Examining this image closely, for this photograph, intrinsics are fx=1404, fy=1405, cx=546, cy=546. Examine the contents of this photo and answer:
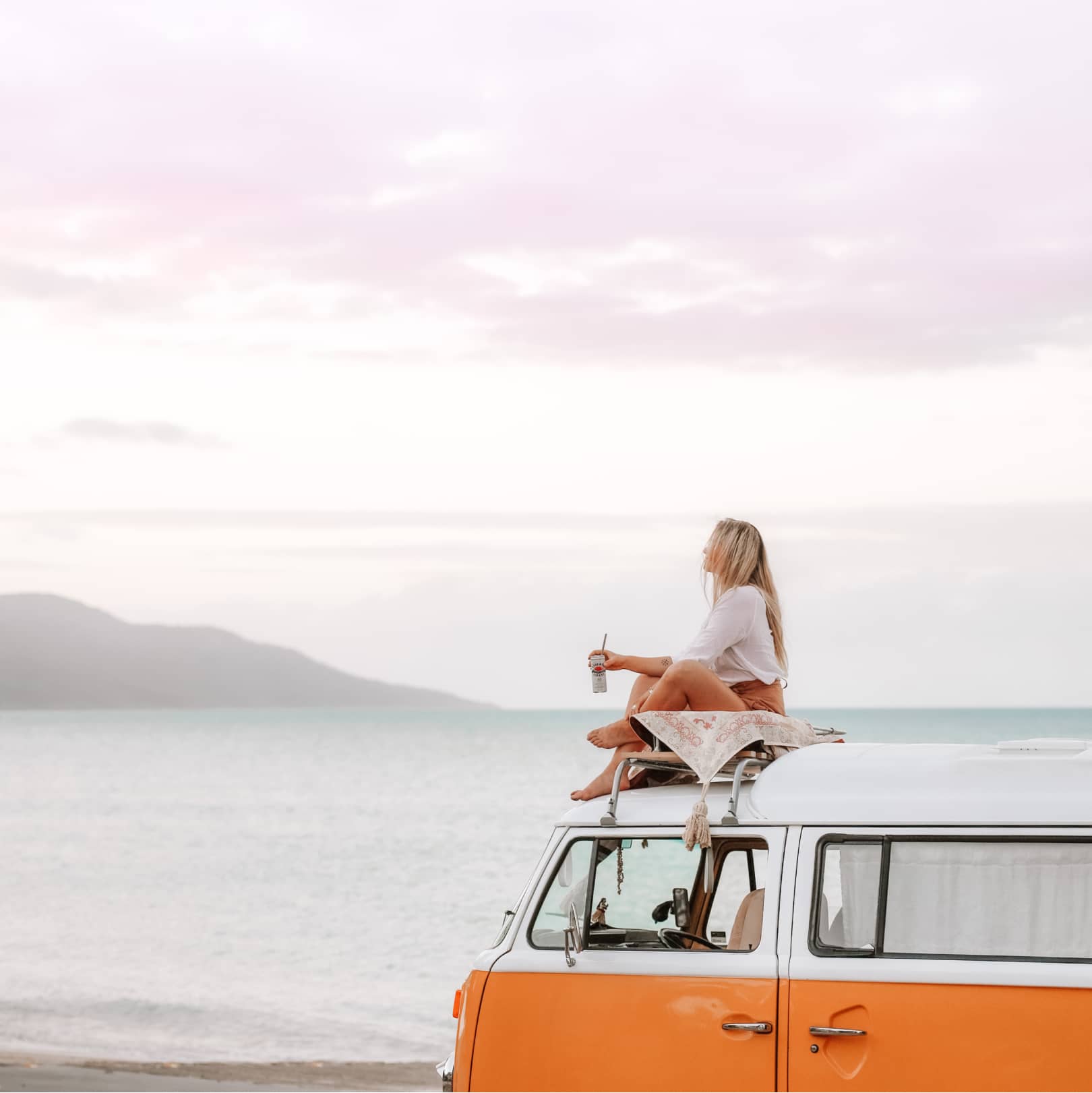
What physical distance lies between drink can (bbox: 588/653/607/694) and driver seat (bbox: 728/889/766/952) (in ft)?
4.22

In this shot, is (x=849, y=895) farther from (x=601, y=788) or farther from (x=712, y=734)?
(x=601, y=788)

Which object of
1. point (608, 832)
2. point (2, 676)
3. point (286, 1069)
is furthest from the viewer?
point (2, 676)

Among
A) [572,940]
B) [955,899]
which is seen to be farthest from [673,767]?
[955,899]

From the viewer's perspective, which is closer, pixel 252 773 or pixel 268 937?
pixel 268 937

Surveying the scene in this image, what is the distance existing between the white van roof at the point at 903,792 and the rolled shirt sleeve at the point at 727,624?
32.5 inches

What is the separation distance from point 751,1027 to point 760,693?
1.90 meters

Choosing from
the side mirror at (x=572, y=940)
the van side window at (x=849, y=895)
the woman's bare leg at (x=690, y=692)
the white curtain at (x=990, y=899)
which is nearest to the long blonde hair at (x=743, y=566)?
the woman's bare leg at (x=690, y=692)

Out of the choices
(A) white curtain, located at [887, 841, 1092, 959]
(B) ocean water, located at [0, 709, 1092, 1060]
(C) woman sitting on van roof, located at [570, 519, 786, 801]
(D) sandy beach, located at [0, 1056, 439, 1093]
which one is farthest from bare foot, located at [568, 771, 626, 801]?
(B) ocean water, located at [0, 709, 1092, 1060]

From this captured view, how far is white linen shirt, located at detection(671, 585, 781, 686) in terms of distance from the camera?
691 centimetres

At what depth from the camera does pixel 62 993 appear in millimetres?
21422

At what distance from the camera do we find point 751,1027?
18.2 ft

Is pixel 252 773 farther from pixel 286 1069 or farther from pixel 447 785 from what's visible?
pixel 286 1069

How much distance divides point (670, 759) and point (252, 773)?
3262 inches

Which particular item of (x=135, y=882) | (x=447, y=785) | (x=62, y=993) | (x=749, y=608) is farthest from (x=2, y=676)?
(x=749, y=608)
